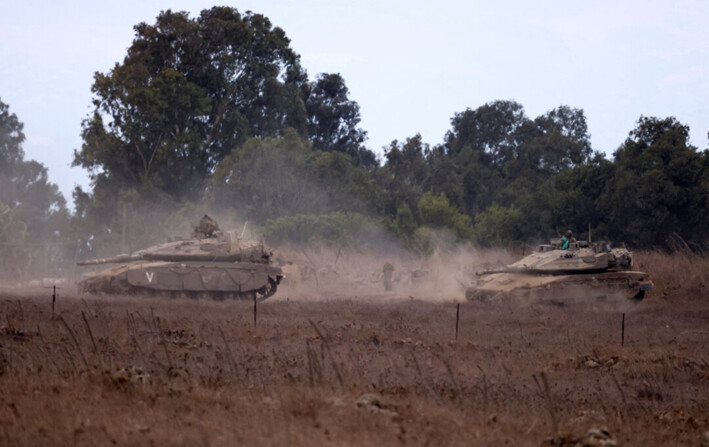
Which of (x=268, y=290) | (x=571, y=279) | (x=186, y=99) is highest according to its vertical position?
(x=186, y=99)

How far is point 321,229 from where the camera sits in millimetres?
38281

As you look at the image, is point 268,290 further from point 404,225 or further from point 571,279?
point 404,225

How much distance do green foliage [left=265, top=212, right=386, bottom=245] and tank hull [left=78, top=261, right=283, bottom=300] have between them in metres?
15.1

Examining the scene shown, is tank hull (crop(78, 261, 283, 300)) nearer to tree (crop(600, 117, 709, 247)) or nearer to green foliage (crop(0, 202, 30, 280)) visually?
green foliage (crop(0, 202, 30, 280))

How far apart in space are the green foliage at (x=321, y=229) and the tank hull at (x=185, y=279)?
1511cm

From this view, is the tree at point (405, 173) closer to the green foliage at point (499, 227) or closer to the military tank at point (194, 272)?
the green foliage at point (499, 227)

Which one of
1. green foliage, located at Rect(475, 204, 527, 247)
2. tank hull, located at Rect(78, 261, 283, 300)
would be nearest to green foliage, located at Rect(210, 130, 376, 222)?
green foliage, located at Rect(475, 204, 527, 247)

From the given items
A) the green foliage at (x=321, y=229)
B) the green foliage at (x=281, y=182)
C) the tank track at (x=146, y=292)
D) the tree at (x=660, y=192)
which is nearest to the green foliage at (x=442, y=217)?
the green foliage at (x=281, y=182)

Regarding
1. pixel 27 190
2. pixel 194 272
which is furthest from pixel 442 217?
pixel 27 190

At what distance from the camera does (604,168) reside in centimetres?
3556

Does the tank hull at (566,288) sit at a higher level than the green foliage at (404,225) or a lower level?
lower

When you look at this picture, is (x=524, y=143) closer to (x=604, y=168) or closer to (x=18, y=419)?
(x=604, y=168)

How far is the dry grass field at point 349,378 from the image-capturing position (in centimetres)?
643

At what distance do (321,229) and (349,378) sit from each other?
95.5 ft
